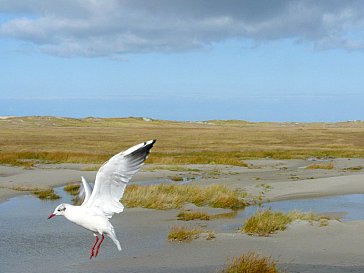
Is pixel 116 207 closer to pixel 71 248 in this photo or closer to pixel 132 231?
pixel 71 248

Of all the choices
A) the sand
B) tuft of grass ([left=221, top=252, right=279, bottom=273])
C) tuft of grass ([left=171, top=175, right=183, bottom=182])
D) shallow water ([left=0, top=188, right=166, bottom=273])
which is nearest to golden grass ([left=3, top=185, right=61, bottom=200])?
the sand

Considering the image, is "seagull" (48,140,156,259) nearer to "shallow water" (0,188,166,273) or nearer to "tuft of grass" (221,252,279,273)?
"tuft of grass" (221,252,279,273)

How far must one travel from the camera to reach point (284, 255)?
1402 centimetres

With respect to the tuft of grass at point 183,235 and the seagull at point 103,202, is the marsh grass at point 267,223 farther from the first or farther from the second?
the seagull at point 103,202

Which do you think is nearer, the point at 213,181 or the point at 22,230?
the point at 22,230

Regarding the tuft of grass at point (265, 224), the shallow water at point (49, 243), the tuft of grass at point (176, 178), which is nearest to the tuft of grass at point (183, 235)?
the shallow water at point (49, 243)

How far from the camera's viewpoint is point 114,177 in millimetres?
8406

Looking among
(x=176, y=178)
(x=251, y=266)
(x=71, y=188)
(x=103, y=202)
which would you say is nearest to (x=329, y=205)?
(x=176, y=178)

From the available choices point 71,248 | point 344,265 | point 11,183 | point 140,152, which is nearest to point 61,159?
point 11,183

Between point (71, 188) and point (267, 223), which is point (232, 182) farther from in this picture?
point (267, 223)

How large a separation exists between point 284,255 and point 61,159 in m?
35.3

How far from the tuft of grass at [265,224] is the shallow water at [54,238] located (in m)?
1.01

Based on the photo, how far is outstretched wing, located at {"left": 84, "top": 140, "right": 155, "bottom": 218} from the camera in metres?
7.88

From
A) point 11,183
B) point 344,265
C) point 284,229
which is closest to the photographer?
point 344,265
